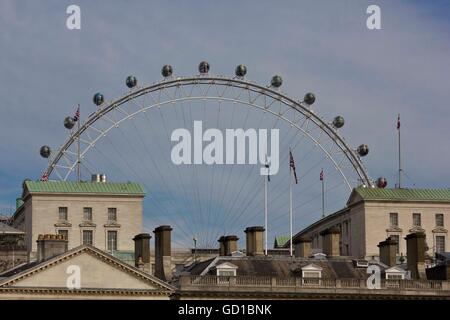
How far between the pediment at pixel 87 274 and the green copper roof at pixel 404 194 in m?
61.4

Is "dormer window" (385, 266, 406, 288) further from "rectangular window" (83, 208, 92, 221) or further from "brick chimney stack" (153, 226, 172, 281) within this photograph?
"rectangular window" (83, 208, 92, 221)

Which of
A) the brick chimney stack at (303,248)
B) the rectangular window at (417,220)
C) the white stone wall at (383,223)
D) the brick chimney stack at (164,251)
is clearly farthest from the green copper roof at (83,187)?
the brick chimney stack at (164,251)

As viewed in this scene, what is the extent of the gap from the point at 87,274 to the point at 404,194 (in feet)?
221

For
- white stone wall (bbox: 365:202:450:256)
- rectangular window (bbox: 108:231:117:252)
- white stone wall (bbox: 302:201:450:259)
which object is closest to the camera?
rectangular window (bbox: 108:231:117:252)

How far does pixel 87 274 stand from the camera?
128000mm

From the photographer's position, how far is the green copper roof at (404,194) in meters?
186

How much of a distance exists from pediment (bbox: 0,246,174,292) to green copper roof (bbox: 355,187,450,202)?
Answer: 61.4 meters

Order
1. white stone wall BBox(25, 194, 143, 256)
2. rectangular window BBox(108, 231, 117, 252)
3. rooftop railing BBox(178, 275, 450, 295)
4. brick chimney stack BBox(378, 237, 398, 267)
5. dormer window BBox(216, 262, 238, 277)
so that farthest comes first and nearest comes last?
1. rectangular window BBox(108, 231, 117, 252)
2. white stone wall BBox(25, 194, 143, 256)
3. brick chimney stack BBox(378, 237, 398, 267)
4. dormer window BBox(216, 262, 238, 277)
5. rooftop railing BBox(178, 275, 450, 295)

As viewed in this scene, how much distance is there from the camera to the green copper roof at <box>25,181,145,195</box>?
184675mm

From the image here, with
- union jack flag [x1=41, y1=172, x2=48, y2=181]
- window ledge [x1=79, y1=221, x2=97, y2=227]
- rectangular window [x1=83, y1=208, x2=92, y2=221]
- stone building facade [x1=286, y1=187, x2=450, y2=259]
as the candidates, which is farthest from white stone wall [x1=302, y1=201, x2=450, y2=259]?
union jack flag [x1=41, y1=172, x2=48, y2=181]

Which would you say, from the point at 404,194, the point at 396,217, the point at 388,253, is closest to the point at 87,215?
the point at 396,217

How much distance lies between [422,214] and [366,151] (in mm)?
12102

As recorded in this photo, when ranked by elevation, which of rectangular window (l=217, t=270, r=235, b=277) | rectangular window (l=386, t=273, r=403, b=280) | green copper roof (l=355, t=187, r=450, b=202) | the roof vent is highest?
green copper roof (l=355, t=187, r=450, b=202)
